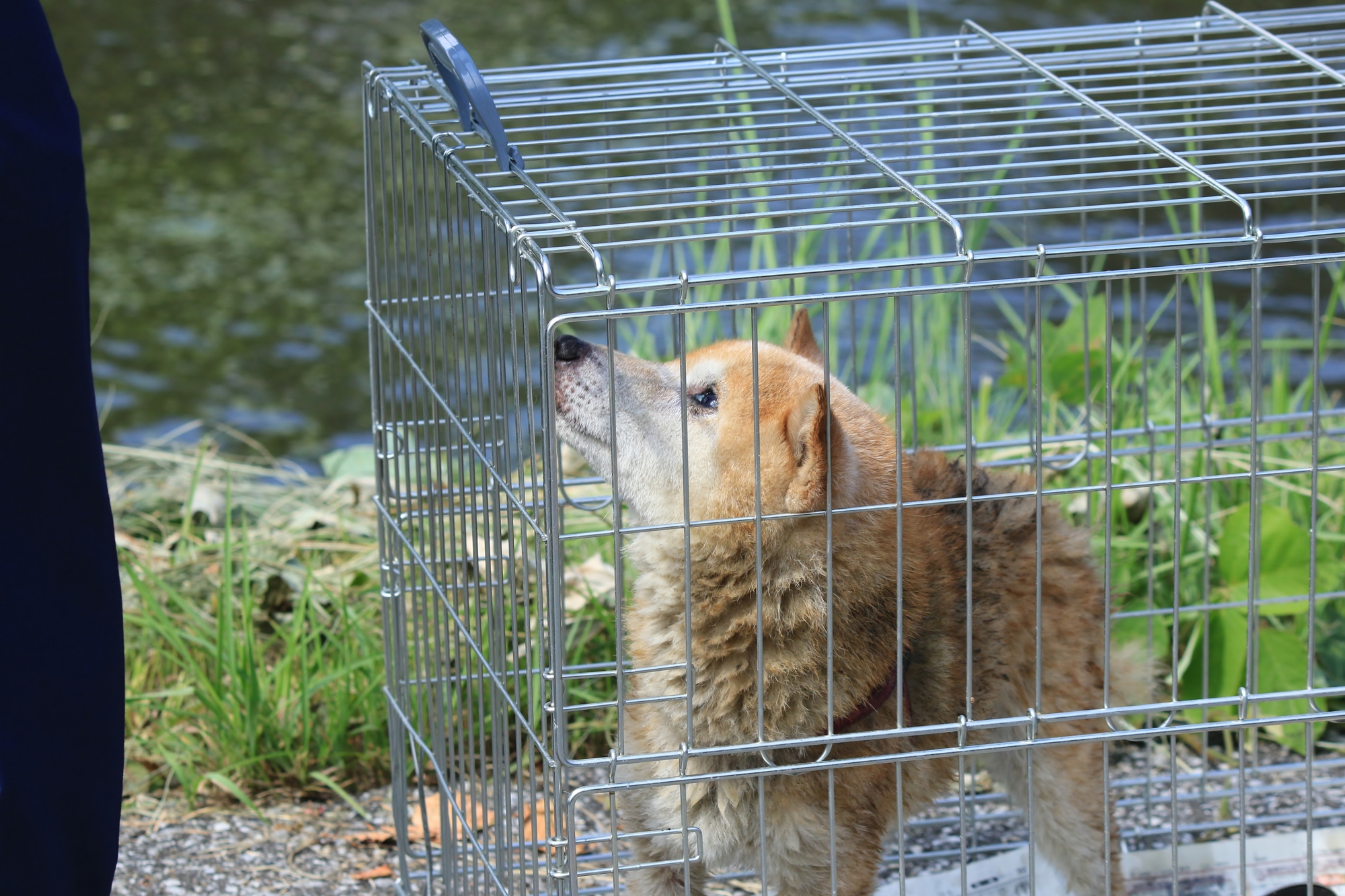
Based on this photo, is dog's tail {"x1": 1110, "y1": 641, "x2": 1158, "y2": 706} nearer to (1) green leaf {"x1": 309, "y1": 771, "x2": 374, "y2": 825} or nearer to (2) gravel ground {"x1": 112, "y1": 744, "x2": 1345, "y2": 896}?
(2) gravel ground {"x1": 112, "y1": 744, "x2": 1345, "y2": 896}

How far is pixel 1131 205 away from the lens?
220cm

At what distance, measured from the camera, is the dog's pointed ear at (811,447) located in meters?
2.06

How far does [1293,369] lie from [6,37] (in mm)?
5501

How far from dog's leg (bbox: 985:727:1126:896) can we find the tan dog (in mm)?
149

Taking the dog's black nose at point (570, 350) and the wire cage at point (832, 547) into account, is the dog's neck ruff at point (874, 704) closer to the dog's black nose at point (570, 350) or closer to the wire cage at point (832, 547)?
the wire cage at point (832, 547)

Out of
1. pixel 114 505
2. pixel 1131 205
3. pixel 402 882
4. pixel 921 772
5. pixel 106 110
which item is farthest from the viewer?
pixel 106 110

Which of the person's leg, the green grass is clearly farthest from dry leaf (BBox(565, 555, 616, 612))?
the person's leg

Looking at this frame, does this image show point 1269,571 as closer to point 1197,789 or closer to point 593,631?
point 1197,789

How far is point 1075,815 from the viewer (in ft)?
8.63

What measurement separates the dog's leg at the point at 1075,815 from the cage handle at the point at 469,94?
145cm

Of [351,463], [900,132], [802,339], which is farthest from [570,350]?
[351,463]

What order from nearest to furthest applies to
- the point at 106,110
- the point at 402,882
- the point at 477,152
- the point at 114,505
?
the point at 402,882 → the point at 114,505 → the point at 477,152 → the point at 106,110

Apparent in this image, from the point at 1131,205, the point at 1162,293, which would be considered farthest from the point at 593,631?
the point at 1162,293

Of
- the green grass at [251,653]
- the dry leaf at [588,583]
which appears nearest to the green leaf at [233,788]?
the green grass at [251,653]
